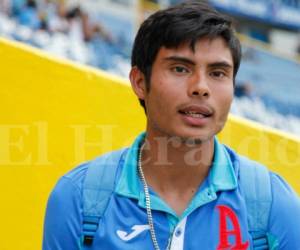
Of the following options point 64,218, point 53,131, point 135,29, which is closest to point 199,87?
point 64,218

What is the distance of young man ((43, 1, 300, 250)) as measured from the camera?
2018mm

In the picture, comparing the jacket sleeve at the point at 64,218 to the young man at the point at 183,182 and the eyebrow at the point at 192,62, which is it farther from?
the eyebrow at the point at 192,62

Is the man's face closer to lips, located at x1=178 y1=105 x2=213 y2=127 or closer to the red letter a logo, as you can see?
lips, located at x1=178 y1=105 x2=213 y2=127

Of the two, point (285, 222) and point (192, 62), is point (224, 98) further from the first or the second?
point (285, 222)

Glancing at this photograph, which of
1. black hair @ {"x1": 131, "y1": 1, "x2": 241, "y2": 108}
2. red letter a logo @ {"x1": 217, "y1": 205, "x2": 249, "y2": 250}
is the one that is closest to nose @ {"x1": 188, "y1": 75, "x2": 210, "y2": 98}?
black hair @ {"x1": 131, "y1": 1, "x2": 241, "y2": 108}

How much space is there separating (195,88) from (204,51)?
126 millimetres

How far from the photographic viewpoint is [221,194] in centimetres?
208

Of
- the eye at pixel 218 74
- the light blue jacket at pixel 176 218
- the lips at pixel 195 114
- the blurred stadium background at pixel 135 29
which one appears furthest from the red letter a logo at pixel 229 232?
the blurred stadium background at pixel 135 29

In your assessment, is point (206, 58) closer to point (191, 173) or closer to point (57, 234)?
point (191, 173)

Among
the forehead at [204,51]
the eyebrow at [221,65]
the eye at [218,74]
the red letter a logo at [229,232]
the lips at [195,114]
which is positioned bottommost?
the red letter a logo at [229,232]

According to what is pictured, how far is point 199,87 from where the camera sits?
2.03 m

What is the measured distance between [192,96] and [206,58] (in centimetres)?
13

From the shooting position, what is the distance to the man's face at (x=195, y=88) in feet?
6.72

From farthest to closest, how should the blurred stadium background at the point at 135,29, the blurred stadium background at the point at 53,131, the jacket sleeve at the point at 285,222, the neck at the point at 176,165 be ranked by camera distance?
the blurred stadium background at the point at 135,29
the blurred stadium background at the point at 53,131
the neck at the point at 176,165
the jacket sleeve at the point at 285,222
